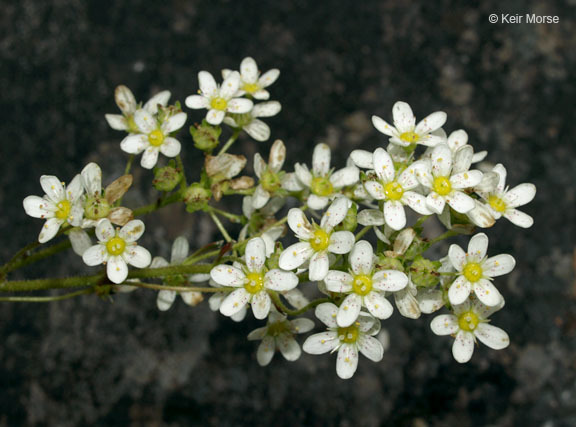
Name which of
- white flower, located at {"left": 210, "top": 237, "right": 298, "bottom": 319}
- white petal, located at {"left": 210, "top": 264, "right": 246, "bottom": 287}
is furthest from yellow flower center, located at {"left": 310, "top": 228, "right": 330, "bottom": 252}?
white petal, located at {"left": 210, "top": 264, "right": 246, "bottom": 287}

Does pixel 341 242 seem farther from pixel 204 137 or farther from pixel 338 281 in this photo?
pixel 204 137

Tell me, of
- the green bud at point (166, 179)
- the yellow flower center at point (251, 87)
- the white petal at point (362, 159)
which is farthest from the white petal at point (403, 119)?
the green bud at point (166, 179)

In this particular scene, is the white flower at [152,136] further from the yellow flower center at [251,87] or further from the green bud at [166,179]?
the yellow flower center at [251,87]

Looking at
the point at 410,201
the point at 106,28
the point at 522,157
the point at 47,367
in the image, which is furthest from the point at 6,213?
the point at 522,157

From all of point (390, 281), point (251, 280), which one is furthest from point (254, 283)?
point (390, 281)

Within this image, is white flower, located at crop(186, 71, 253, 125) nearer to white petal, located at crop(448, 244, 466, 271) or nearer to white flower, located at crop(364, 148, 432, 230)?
white flower, located at crop(364, 148, 432, 230)
